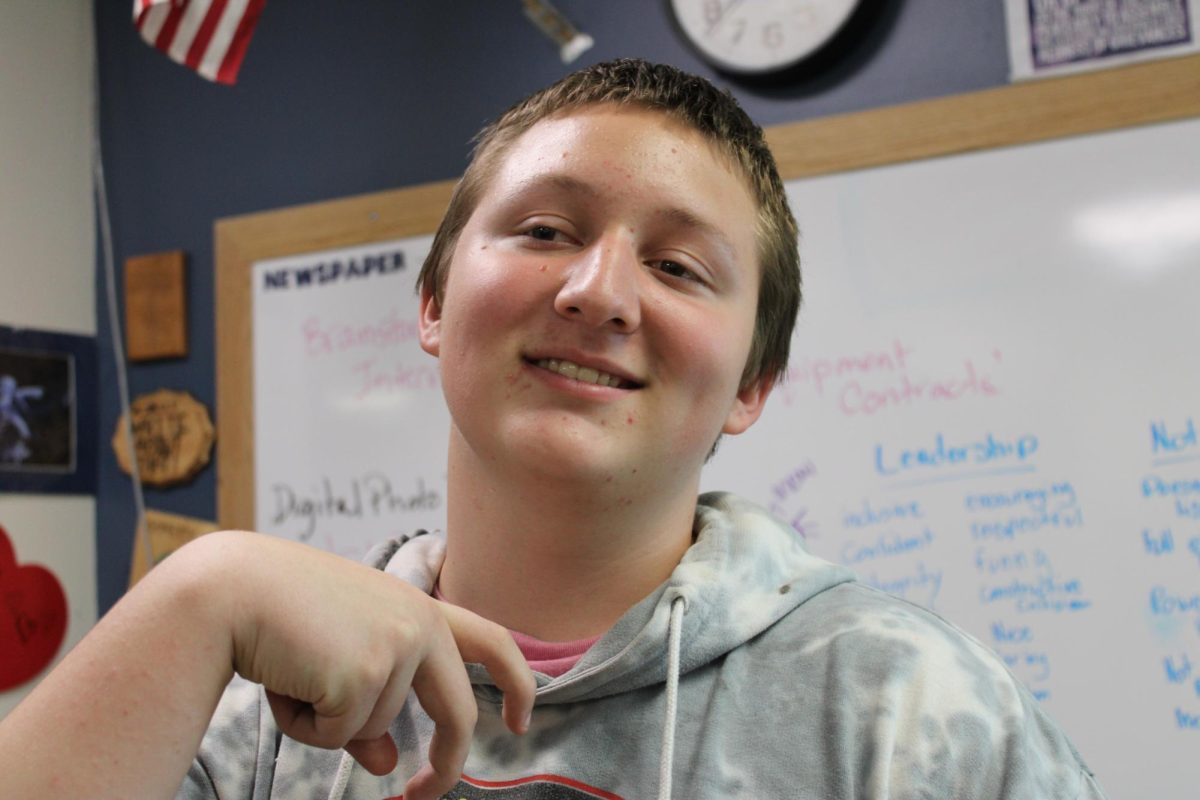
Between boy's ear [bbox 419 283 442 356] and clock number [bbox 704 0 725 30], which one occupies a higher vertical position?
clock number [bbox 704 0 725 30]

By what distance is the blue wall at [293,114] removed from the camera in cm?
204

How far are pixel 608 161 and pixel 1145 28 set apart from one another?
3.93ft

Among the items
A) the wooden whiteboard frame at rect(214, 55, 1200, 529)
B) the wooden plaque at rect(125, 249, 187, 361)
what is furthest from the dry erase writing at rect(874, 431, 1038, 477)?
the wooden plaque at rect(125, 249, 187, 361)

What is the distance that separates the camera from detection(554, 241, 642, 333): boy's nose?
2.51 ft

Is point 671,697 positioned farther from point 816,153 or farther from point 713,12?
point 713,12

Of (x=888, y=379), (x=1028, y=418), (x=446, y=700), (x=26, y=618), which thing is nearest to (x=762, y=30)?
(x=888, y=379)

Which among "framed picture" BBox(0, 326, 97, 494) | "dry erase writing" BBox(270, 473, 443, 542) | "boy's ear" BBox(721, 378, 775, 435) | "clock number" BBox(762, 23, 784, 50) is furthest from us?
"framed picture" BBox(0, 326, 97, 494)

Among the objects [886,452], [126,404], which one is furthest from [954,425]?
[126,404]

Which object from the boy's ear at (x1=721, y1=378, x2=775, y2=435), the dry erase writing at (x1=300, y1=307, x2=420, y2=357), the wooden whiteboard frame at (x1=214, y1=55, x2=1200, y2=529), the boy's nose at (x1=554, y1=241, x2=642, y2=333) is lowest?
the boy's ear at (x1=721, y1=378, x2=775, y2=435)

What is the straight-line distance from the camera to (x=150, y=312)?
7.54ft

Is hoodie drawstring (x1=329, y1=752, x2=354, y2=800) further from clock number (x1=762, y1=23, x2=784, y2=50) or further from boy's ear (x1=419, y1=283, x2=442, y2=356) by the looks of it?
clock number (x1=762, y1=23, x2=784, y2=50)

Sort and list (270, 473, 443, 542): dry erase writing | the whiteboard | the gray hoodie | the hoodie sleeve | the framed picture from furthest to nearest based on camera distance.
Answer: the framed picture, (270, 473, 443, 542): dry erase writing, the whiteboard, the hoodie sleeve, the gray hoodie

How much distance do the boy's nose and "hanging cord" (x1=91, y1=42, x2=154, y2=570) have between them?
5.67 ft

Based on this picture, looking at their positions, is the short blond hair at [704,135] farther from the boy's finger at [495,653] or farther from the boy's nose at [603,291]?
the boy's finger at [495,653]
